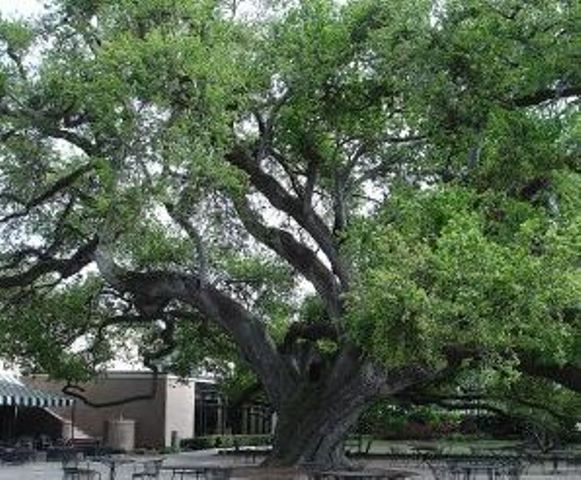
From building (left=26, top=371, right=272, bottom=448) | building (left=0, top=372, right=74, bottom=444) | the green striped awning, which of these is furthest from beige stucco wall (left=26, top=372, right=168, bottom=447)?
the green striped awning

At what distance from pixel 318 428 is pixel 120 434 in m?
30.2

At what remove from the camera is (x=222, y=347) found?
3425 cm

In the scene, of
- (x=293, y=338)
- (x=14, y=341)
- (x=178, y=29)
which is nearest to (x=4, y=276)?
(x=14, y=341)

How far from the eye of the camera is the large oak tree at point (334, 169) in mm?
17891

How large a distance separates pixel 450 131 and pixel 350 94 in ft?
7.77

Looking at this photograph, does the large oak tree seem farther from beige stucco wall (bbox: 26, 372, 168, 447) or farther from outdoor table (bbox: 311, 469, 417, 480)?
beige stucco wall (bbox: 26, 372, 168, 447)

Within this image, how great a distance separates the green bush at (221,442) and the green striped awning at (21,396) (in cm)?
968

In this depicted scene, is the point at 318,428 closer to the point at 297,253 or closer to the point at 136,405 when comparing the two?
the point at 297,253

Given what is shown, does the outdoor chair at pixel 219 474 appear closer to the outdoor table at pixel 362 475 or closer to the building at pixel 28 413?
the outdoor table at pixel 362 475

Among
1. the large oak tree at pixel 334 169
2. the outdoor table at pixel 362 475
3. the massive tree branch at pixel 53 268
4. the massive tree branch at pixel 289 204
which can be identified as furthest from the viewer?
the massive tree branch at pixel 53 268

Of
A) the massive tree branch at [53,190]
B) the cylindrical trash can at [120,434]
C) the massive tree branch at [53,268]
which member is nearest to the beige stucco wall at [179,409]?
the cylindrical trash can at [120,434]

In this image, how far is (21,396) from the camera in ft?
140

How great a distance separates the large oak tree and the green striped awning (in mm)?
15118

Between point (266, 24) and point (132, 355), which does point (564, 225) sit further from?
point (132, 355)
